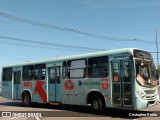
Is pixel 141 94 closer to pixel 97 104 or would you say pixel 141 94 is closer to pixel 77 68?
pixel 97 104

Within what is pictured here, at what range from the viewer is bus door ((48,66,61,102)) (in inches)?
711

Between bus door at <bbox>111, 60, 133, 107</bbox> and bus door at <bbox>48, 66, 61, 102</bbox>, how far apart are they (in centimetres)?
437

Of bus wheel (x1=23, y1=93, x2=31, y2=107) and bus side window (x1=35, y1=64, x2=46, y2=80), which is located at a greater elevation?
bus side window (x1=35, y1=64, x2=46, y2=80)

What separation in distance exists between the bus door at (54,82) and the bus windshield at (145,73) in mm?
5428

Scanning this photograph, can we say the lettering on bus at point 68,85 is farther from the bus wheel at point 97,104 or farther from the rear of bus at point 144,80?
the rear of bus at point 144,80

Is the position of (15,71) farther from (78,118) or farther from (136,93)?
(136,93)

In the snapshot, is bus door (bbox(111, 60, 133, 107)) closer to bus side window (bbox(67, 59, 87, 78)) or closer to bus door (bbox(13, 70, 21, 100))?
bus side window (bbox(67, 59, 87, 78))

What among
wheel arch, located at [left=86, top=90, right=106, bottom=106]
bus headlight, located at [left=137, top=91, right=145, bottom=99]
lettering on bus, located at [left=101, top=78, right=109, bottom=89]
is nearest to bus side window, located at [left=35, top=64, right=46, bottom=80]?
wheel arch, located at [left=86, top=90, right=106, bottom=106]

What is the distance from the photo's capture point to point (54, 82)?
1834cm

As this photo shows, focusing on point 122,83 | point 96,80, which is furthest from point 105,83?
point 122,83

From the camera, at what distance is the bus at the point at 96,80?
14000 mm

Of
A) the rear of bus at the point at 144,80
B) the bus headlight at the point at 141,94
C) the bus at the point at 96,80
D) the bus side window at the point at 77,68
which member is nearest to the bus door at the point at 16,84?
the bus at the point at 96,80

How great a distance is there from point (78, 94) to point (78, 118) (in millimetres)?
3050

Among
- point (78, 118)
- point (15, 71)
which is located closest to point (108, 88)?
point (78, 118)
